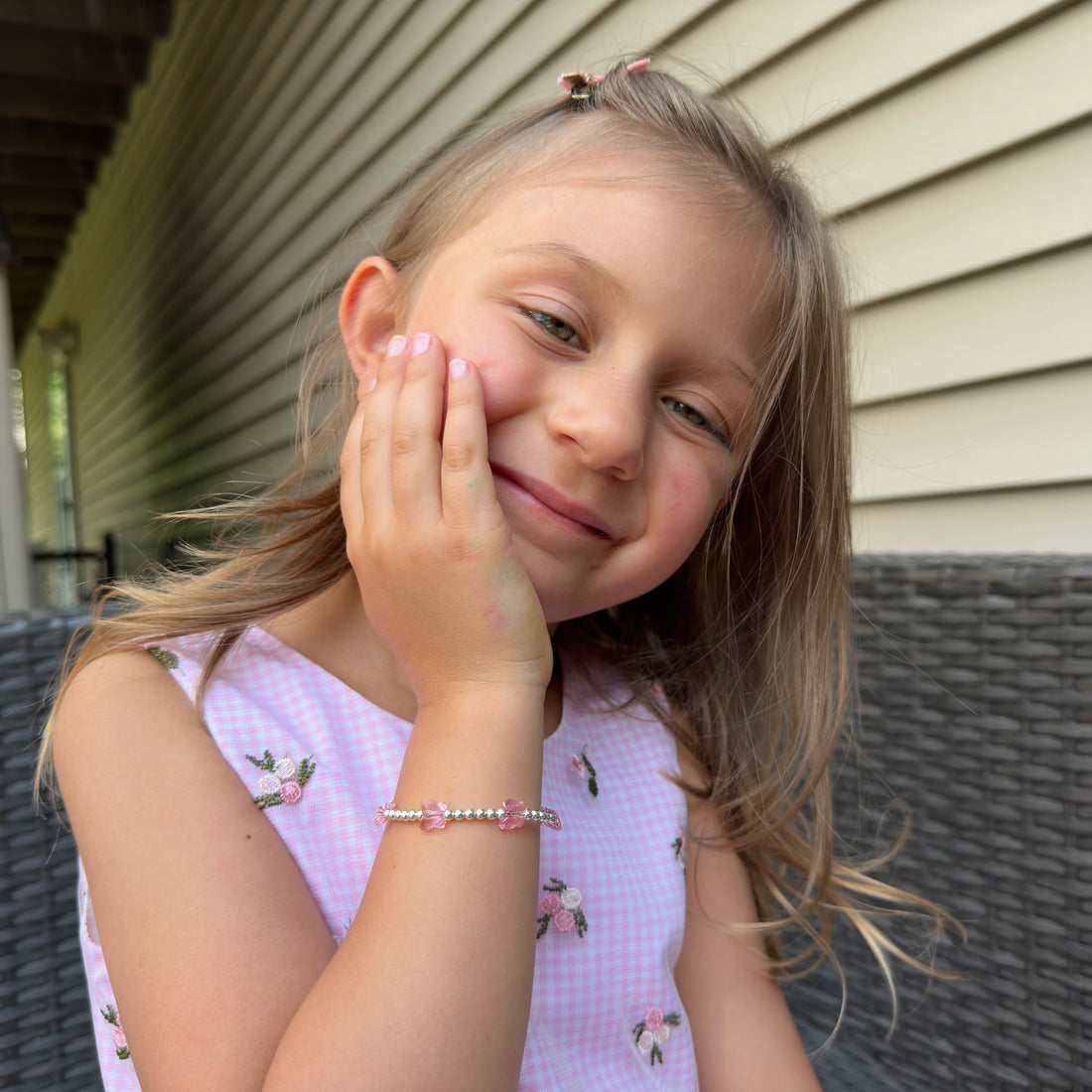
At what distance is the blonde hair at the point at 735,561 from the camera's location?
1177 mm

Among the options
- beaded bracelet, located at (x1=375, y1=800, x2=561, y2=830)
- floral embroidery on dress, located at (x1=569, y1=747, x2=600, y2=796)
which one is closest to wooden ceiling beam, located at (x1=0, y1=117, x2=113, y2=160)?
floral embroidery on dress, located at (x1=569, y1=747, x2=600, y2=796)

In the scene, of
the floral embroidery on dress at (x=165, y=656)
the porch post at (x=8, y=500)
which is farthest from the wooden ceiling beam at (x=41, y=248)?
the floral embroidery on dress at (x=165, y=656)

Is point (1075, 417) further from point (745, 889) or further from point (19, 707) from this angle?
point (19, 707)

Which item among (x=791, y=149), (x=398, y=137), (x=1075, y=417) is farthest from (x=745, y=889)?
(x=398, y=137)

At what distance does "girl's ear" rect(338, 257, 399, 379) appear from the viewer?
1.25 meters

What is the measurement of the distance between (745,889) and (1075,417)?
93 cm

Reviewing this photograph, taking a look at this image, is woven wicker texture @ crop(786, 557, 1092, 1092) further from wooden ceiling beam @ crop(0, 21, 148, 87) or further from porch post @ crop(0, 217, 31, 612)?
wooden ceiling beam @ crop(0, 21, 148, 87)

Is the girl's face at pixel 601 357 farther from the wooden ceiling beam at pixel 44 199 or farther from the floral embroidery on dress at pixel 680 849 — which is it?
the wooden ceiling beam at pixel 44 199

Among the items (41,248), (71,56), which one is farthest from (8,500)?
(41,248)

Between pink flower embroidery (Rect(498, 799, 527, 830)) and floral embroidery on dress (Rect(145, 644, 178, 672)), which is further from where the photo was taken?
floral embroidery on dress (Rect(145, 644, 178, 672))

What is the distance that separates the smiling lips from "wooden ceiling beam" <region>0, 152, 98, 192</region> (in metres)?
8.82

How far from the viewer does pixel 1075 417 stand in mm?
1556

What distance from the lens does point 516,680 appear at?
0.88 m

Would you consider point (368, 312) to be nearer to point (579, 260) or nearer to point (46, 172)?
point (579, 260)
